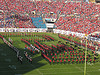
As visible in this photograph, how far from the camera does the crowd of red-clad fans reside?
194 feet

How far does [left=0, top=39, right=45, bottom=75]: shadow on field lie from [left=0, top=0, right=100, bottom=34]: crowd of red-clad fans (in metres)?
28.7

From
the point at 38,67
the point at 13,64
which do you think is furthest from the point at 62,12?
the point at 13,64

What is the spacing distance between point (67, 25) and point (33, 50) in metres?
31.1

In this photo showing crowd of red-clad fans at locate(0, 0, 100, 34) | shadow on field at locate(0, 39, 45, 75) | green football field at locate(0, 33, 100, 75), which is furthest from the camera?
crowd of red-clad fans at locate(0, 0, 100, 34)

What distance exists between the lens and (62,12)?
72000 mm

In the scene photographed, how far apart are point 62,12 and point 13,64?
49.2m

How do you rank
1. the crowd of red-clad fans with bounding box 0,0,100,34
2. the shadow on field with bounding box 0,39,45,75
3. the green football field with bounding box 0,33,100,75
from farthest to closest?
the crowd of red-clad fans with bounding box 0,0,100,34 < the green football field with bounding box 0,33,100,75 < the shadow on field with bounding box 0,39,45,75

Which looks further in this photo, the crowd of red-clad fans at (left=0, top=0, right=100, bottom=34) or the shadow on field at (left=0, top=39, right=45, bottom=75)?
the crowd of red-clad fans at (left=0, top=0, right=100, bottom=34)

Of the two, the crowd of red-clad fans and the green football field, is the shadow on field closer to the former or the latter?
the green football field


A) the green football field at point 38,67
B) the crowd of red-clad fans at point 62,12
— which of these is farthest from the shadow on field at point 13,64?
the crowd of red-clad fans at point 62,12

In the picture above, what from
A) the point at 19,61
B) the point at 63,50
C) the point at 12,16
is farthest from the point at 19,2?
the point at 19,61

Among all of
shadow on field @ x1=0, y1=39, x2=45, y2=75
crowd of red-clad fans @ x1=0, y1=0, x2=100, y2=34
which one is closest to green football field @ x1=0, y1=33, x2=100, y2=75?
shadow on field @ x1=0, y1=39, x2=45, y2=75

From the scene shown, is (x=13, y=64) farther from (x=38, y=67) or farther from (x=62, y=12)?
(x=62, y=12)

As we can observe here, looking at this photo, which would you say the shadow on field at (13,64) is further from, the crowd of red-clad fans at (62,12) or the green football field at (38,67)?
the crowd of red-clad fans at (62,12)
